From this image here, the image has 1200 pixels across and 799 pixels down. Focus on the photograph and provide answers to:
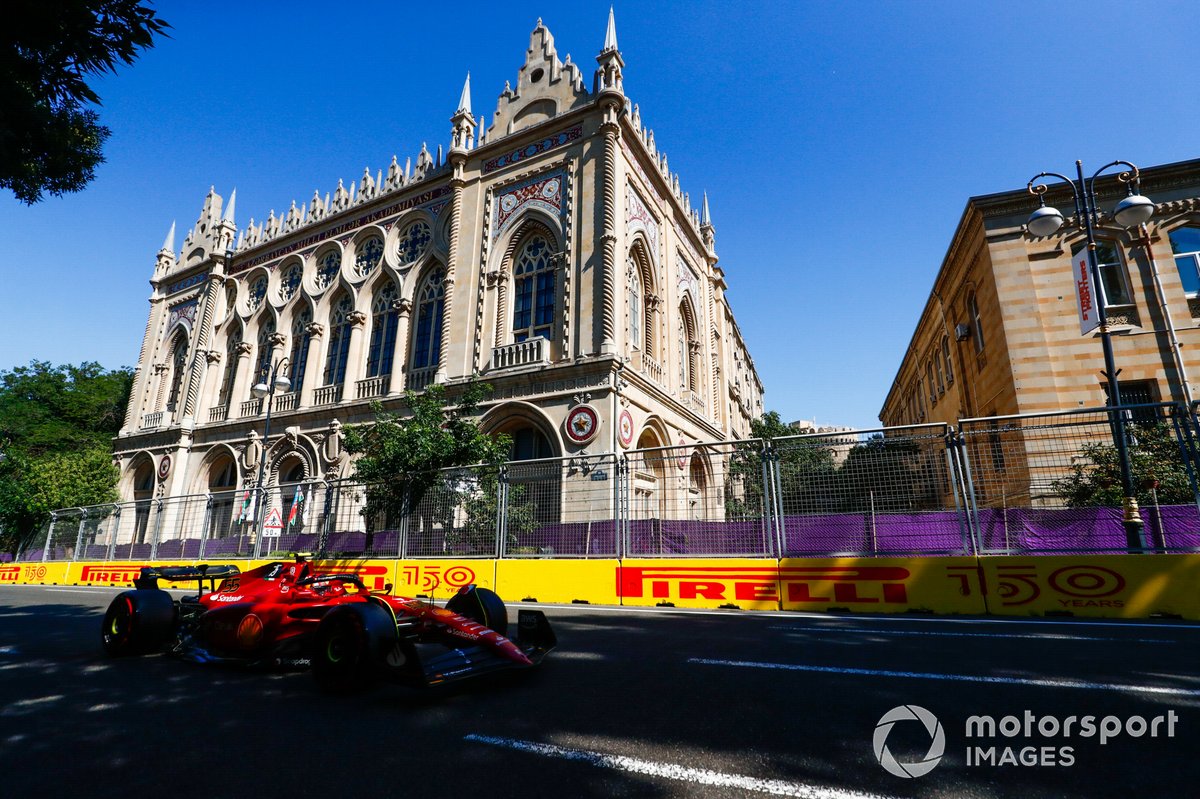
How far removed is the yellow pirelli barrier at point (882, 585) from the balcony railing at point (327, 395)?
19174mm

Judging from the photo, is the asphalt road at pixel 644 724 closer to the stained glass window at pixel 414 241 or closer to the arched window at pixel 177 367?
the stained glass window at pixel 414 241

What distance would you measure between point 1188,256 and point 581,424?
60.8 feet

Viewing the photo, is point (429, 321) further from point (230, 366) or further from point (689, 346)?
point (230, 366)

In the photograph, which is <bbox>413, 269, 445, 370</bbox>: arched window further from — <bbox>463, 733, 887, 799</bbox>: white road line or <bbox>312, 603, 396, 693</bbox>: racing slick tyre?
<bbox>463, 733, 887, 799</bbox>: white road line

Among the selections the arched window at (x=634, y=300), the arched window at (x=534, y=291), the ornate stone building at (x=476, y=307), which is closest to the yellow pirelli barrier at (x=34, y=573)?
the ornate stone building at (x=476, y=307)

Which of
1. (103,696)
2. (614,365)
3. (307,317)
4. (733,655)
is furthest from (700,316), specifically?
(103,696)

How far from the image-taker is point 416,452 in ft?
44.3

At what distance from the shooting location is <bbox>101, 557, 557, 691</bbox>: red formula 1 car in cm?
414


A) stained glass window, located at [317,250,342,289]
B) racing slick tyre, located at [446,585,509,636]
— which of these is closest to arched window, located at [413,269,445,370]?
stained glass window, located at [317,250,342,289]

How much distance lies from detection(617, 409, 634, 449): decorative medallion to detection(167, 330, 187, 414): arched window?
80.3 feet

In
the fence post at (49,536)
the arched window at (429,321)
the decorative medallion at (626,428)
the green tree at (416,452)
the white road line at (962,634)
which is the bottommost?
the white road line at (962,634)

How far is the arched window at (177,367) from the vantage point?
2841 centimetres

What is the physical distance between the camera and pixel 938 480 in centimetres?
856

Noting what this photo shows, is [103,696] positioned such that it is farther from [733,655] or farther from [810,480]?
[810,480]
